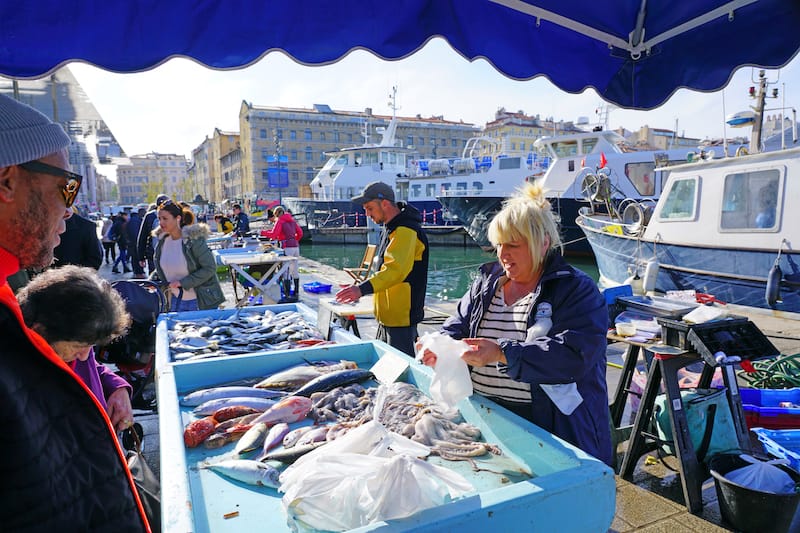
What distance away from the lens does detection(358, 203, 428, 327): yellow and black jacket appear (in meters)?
4.06

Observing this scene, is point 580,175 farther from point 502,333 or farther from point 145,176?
point 145,176

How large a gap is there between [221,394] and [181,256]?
3226mm

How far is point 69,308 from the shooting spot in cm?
184

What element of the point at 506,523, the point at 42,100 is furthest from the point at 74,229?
the point at 506,523

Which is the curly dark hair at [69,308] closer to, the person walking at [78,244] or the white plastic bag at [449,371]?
the white plastic bag at [449,371]

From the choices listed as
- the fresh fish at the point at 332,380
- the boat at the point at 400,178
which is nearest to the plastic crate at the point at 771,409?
the fresh fish at the point at 332,380

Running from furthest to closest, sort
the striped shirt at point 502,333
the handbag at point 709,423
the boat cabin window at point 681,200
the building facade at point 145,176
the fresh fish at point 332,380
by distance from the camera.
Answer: the building facade at point 145,176
the boat cabin window at point 681,200
the handbag at point 709,423
the fresh fish at point 332,380
the striped shirt at point 502,333

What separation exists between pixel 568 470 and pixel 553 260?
3.00 ft

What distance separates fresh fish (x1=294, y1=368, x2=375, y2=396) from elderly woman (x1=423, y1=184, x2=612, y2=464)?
0.85 m

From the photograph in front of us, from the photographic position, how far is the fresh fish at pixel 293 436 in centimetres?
221

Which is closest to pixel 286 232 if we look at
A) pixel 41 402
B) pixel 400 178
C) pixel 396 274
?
pixel 396 274

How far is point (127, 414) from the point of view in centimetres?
240

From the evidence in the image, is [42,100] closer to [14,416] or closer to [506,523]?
[14,416]

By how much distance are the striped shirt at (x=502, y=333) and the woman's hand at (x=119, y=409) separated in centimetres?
172
